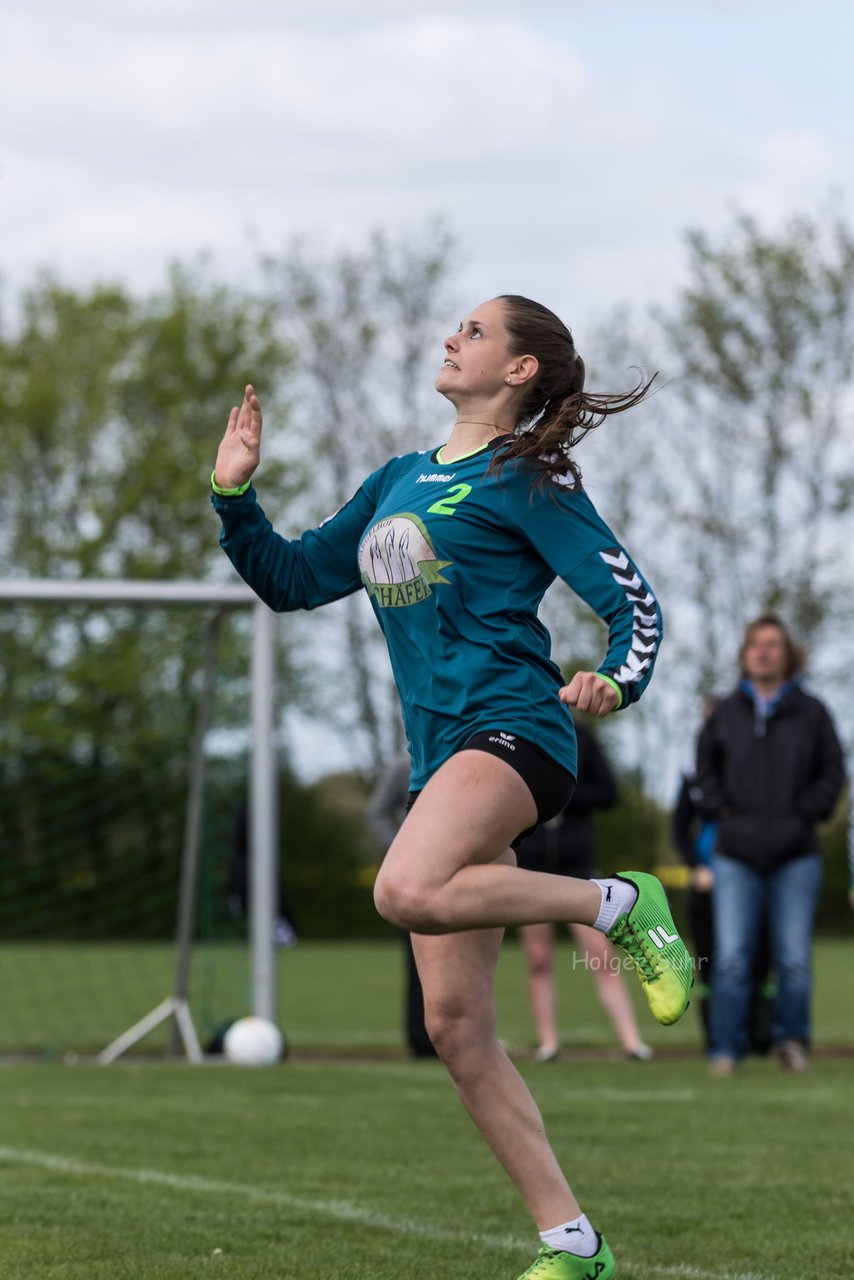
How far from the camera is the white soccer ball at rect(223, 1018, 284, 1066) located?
35.4ft

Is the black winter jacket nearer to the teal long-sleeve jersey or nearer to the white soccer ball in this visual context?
the white soccer ball

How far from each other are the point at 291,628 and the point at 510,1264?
33.5m

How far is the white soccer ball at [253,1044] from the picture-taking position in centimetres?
1079

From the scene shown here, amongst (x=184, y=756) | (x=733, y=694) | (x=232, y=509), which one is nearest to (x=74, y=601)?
(x=733, y=694)

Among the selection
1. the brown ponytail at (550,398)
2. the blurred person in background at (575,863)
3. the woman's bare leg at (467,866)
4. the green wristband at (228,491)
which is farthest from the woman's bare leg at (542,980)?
the woman's bare leg at (467,866)

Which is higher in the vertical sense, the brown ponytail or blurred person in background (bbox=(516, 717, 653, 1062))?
the brown ponytail

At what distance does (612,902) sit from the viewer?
4051 millimetres

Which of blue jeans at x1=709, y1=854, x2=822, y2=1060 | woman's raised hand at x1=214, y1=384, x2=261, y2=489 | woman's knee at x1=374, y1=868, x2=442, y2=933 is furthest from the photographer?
blue jeans at x1=709, y1=854, x2=822, y2=1060

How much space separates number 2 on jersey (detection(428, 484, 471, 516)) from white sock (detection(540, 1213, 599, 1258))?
1.58 m

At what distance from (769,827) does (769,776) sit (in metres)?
0.32

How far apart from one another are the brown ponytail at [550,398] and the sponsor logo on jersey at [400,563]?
9.4 inches

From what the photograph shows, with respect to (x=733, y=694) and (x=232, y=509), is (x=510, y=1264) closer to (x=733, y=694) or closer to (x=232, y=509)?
(x=232, y=509)

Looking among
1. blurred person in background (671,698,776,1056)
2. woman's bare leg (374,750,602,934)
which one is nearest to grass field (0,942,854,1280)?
blurred person in background (671,698,776,1056)

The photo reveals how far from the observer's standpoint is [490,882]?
3867 millimetres
